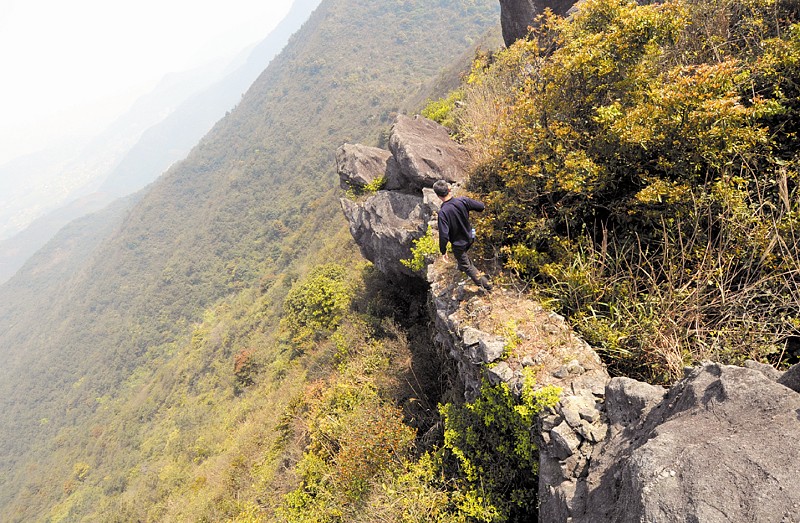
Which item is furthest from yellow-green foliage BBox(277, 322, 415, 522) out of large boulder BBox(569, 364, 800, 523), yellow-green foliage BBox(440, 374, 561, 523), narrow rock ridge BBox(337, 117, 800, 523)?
large boulder BBox(569, 364, 800, 523)

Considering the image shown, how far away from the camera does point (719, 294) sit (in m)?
3.82

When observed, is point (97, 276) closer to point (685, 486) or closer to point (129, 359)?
point (129, 359)

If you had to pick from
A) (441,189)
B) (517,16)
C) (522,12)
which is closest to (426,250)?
(441,189)

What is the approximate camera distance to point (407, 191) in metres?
10.7

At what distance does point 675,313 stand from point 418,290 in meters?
7.21

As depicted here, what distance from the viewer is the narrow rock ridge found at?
2.09 meters

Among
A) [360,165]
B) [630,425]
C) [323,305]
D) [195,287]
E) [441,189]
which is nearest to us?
[630,425]

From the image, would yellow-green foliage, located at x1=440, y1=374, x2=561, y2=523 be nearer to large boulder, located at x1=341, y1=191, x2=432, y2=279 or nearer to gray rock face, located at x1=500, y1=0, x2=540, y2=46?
large boulder, located at x1=341, y1=191, x2=432, y2=279

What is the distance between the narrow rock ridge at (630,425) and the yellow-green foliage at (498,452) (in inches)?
6.6

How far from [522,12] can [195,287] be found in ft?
372

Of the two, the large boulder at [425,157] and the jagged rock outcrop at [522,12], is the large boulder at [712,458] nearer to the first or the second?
the large boulder at [425,157]

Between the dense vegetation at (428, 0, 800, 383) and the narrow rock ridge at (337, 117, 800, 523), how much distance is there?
606 mm

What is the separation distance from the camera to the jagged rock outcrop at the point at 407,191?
9.26 m

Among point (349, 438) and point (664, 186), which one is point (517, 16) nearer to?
point (664, 186)
